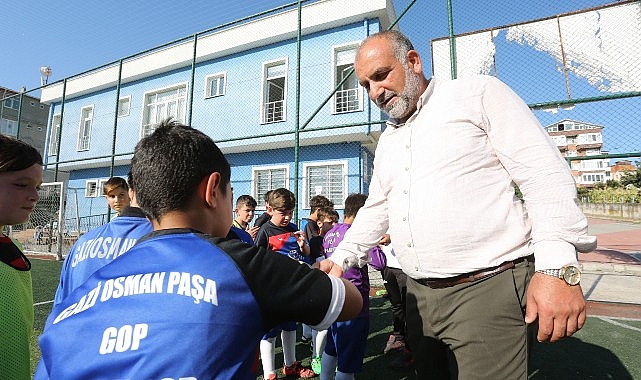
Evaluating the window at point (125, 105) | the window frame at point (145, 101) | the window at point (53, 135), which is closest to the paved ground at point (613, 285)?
the window frame at point (145, 101)

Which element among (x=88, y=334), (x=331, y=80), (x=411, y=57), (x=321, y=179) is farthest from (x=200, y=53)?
(x=88, y=334)

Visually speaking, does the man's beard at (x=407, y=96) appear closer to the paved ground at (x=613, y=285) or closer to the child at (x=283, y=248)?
the child at (x=283, y=248)

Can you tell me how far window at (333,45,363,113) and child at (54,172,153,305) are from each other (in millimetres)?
8679

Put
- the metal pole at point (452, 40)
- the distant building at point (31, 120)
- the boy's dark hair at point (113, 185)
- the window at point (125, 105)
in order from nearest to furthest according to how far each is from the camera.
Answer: the boy's dark hair at point (113, 185) < the metal pole at point (452, 40) < the window at point (125, 105) < the distant building at point (31, 120)

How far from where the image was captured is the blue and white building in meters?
10.6

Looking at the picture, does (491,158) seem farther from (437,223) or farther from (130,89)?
(130,89)

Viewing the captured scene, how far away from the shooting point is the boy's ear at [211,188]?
1.02 metres

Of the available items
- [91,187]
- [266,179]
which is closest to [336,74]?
[266,179]

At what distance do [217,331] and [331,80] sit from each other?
11.0m

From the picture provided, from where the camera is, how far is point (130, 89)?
15.7m

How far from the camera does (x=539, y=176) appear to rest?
3.96ft

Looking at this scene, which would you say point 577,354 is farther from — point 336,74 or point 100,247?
point 336,74

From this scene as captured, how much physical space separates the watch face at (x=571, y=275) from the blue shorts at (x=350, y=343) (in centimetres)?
206

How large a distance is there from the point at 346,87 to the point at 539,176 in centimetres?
1047
